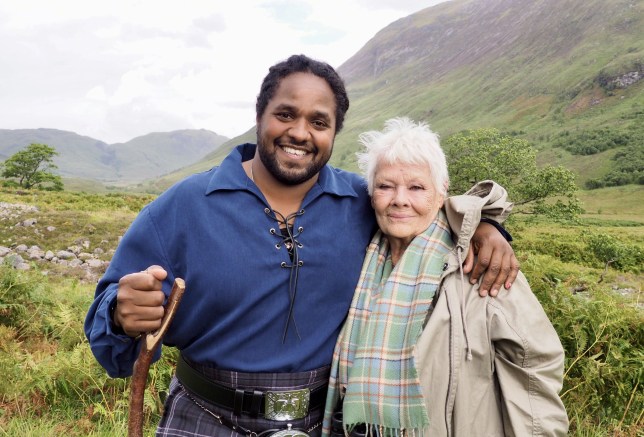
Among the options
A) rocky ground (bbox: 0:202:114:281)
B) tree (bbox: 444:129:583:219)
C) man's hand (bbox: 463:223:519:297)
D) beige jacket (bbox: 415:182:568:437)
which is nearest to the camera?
beige jacket (bbox: 415:182:568:437)

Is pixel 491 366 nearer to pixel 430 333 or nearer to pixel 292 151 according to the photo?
pixel 430 333

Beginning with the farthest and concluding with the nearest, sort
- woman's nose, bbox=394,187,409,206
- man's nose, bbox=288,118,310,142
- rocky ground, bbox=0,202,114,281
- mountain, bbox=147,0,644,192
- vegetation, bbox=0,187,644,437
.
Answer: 1. mountain, bbox=147,0,644,192
2. rocky ground, bbox=0,202,114,281
3. vegetation, bbox=0,187,644,437
4. woman's nose, bbox=394,187,409,206
5. man's nose, bbox=288,118,310,142

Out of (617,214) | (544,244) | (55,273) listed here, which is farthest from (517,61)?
(55,273)

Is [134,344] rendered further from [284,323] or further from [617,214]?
[617,214]

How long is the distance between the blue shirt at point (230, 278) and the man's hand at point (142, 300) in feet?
0.69

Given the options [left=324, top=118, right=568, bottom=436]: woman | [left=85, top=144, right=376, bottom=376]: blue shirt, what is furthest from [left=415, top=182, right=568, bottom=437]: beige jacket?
[left=85, top=144, right=376, bottom=376]: blue shirt

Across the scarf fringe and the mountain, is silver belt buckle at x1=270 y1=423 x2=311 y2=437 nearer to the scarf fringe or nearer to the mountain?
the scarf fringe

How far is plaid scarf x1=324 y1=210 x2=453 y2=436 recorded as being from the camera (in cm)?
255

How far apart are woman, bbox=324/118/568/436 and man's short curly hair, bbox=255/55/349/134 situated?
413 mm

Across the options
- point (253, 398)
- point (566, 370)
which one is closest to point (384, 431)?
point (253, 398)

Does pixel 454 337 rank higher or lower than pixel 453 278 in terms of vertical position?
lower

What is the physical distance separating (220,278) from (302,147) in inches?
32.5

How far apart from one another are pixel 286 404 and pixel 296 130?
4.72 ft

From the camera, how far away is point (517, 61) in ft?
655
